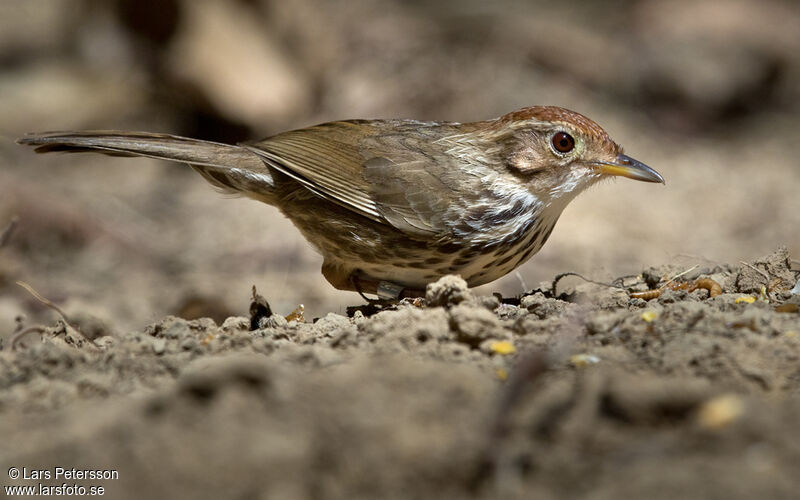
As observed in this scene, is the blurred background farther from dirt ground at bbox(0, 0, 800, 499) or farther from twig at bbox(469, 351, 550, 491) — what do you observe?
twig at bbox(469, 351, 550, 491)

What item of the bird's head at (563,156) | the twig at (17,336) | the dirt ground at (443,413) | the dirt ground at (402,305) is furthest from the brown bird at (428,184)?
the twig at (17,336)

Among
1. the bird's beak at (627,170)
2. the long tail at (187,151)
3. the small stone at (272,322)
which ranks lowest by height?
the small stone at (272,322)

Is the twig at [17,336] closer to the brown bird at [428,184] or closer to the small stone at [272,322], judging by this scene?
the small stone at [272,322]

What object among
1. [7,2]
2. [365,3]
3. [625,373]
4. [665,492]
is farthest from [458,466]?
[7,2]

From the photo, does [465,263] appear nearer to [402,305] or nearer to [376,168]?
[402,305]

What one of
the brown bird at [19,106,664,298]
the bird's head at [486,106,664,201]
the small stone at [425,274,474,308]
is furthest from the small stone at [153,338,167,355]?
the bird's head at [486,106,664,201]

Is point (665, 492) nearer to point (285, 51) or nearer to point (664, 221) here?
point (664, 221)

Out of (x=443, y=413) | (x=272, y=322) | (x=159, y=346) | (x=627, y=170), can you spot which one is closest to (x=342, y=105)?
(x=627, y=170)
